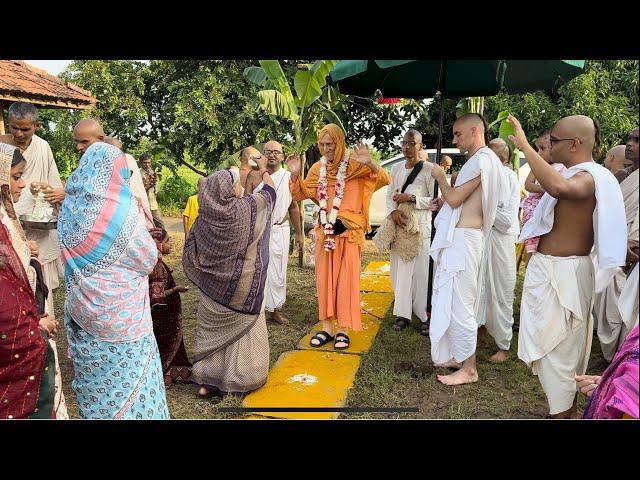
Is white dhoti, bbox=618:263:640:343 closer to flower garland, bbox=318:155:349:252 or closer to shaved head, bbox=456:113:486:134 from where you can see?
shaved head, bbox=456:113:486:134

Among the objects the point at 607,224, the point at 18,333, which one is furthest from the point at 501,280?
the point at 18,333

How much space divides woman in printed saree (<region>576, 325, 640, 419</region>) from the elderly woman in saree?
6.96 ft

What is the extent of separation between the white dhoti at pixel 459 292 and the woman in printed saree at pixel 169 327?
1921 mm

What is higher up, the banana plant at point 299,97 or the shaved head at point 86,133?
the banana plant at point 299,97

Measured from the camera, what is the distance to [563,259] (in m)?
2.97

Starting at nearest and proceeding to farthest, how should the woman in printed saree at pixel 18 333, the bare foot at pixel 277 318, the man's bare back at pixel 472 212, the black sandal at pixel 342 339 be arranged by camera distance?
the woman in printed saree at pixel 18 333, the man's bare back at pixel 472 212, the black sandal at pixel 342 339, the bare foot at pixel 277 318

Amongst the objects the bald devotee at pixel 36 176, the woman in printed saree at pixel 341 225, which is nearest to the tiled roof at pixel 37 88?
the bald devotee at pixel 36 176

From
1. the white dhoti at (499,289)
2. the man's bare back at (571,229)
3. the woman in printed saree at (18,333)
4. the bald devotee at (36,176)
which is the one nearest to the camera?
the woman in printed saree at (18,333)

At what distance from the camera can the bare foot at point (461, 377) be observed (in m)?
3.88

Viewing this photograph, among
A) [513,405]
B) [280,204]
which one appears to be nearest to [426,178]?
[280,204]

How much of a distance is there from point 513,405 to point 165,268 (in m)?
2.69

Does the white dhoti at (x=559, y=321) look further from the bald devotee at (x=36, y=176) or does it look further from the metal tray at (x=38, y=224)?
the metal tray at (x=38, y=224)

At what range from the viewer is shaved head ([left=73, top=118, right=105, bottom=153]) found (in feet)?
8.93

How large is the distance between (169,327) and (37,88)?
1.87 meters
